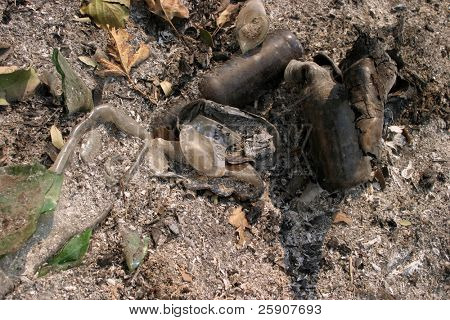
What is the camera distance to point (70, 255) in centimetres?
207

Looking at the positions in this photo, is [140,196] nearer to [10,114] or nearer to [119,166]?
[119,166]

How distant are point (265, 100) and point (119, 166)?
0.83m

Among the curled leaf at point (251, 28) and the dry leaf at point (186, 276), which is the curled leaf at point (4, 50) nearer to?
the curled leaf at point (251, 28)

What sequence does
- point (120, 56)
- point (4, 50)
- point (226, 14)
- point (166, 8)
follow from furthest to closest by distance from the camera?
point (226, 14), point (166, 8), point (120, 56), point (4, 50)

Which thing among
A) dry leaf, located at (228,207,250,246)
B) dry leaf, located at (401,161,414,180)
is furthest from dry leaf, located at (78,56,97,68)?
dry leaf, located at (401,161,414,180)

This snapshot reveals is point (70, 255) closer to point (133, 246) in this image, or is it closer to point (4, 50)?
point (133, 246)

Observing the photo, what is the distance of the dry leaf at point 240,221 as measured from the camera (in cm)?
232

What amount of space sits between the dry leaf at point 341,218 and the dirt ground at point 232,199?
0.07 feet

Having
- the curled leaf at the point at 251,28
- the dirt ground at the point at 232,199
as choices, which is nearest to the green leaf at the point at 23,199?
the dirt ground at the point at 232,199

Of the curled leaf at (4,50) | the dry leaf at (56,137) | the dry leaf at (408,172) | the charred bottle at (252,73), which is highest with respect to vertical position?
the curled leaf at (4,50)

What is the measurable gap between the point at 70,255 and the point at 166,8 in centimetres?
129

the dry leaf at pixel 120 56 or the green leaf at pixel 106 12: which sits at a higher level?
the green leaf at pixel 106 12

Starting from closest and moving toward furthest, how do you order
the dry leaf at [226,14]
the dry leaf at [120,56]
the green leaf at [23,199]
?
the green leaf at [23,199] → the dry leaf at [120,56] → the dry leaf at [226,14]

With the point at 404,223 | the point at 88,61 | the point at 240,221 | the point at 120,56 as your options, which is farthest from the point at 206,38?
the point at 404,223
